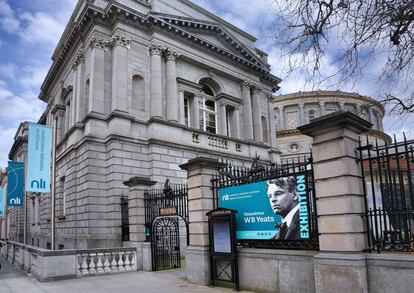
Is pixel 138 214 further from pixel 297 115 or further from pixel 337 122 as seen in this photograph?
pixel 297 115

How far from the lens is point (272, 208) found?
9.52 m

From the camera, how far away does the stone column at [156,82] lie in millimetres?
23125

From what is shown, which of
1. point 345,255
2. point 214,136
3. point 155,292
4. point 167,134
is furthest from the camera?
point 214,136

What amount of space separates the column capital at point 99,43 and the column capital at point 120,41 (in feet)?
1.39

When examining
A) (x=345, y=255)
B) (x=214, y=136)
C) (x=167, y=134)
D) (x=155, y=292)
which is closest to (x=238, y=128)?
(x=214, y=136)

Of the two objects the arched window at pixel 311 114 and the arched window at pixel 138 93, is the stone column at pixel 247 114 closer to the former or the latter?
the arched window at pixel 138 93

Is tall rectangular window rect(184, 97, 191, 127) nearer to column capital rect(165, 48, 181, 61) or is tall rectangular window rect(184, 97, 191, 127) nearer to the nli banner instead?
column capital rect(165, 48, 181, 61)

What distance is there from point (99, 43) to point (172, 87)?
5232mm

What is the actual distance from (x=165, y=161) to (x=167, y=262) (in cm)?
812

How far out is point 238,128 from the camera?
1158 inches

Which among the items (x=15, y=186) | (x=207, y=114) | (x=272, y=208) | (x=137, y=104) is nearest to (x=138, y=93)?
(x=137, y=104)

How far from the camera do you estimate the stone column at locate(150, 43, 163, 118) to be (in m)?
23.1

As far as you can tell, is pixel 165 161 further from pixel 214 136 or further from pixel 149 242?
pixel 149 242

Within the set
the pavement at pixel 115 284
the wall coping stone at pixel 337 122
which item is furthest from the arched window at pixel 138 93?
the wall coping stone at pixel 337 122
